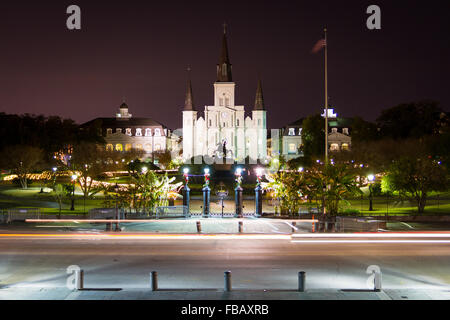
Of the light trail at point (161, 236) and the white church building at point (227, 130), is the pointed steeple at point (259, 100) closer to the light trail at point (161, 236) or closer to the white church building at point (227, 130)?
the white church building at point (227, 130)

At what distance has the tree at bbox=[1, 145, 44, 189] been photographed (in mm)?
59562

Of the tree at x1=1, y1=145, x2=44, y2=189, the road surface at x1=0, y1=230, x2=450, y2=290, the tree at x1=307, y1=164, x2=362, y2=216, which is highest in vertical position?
the tree at x1=1, y1=145, x2=44, y2=189

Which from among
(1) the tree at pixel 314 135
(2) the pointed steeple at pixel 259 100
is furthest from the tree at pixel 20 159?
(2) the pointed steeple at pixel 259 100

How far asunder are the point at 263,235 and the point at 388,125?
68957 millimetres

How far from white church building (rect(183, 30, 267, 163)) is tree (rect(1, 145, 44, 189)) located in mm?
49916

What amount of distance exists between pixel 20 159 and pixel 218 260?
53.5 meters

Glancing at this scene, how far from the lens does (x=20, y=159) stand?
201 feet

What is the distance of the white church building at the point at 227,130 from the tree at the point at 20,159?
4992cm

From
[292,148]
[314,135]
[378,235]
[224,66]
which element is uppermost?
[224,66]

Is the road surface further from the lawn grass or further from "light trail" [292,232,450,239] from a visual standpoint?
the lawn grass

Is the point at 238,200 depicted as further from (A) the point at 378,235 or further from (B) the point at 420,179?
(B) the point at 420,179

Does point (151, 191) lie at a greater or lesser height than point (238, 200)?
greater

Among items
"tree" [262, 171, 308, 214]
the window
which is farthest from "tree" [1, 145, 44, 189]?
the window

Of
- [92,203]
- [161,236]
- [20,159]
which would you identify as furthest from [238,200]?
[20,159]
